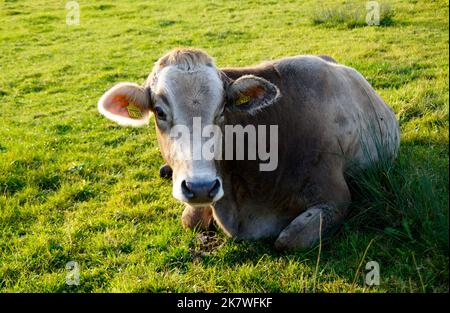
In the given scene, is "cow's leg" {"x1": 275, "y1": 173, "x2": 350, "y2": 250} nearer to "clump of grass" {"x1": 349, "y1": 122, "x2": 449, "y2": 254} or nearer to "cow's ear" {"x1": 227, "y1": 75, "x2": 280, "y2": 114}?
"clump of grass" {"x1": 349, "y1": 122, "x2": 449, "y2": 254}

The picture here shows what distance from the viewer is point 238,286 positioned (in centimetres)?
453

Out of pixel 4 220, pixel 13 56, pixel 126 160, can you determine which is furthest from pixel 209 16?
pixel 4 220

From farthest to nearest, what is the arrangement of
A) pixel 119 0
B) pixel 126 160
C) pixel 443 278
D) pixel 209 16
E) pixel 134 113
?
pixel 119 0, pixel 209 16, pixel 126 160, pixel 134 113, pixel 443 278

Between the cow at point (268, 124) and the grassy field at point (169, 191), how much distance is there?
27 cm

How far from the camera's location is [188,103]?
470 centimetres

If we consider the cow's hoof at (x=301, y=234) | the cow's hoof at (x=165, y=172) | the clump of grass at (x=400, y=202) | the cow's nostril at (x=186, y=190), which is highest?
the cow's nostril at (x=186, y=190)

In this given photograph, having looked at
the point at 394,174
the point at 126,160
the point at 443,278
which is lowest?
the point at 126,160

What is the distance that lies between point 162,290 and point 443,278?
8.00ft

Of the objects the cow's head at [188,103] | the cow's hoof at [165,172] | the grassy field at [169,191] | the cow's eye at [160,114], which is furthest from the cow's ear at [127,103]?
the cow's hoof at [165,172]

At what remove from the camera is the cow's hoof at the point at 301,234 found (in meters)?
4.91

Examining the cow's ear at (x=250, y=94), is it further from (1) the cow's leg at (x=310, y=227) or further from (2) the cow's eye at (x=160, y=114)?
(1) the cow's leg at (x=310, y=227)

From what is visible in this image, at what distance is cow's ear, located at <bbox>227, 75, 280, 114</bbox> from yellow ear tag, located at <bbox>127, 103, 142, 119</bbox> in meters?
0.95

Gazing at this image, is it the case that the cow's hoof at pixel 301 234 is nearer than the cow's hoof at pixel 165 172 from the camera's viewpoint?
Yes
